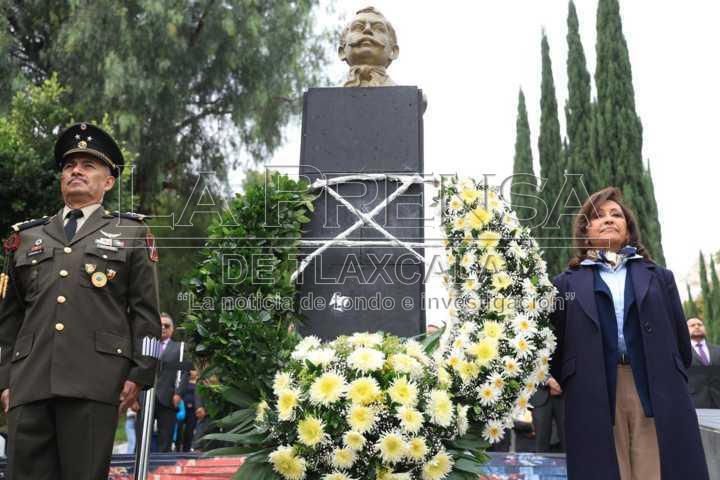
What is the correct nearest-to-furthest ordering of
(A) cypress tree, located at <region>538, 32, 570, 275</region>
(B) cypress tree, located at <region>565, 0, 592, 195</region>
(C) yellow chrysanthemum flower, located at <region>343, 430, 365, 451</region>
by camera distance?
(C) yellow chrysanthemum flower, located at <region>343, 430, 365, 451</region> < (B) cypress tree, located at <region>565, 0, 592, 195</region> < (A) cypress tree, located at <region>538, 32, 570, 275</region>

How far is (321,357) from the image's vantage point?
293cm

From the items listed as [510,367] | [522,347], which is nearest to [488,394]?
[510,367]

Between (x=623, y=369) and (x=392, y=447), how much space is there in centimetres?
114

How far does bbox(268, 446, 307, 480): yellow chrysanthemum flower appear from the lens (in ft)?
9.04

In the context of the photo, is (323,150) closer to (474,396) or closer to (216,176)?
(474,396)

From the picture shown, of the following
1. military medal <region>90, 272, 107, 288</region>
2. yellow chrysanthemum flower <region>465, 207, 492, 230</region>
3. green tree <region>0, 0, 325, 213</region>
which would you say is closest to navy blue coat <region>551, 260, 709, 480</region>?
yellow chrysanthemum flower <region>465, 207, 492, 230</region>

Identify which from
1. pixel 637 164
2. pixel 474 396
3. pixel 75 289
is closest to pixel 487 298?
pixel 474 396

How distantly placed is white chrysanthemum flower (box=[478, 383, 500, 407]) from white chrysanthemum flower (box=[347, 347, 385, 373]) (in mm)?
458

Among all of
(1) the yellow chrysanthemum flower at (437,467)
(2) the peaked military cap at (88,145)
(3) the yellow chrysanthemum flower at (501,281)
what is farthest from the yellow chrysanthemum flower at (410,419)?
(2) the peaked military cap at (88,145)

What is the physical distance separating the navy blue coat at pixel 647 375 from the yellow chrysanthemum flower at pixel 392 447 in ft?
2.83

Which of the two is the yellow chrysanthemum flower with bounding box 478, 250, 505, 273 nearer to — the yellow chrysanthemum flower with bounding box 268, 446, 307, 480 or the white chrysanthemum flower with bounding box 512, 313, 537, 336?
the white chrysanthemum flower with bounding box 512, 313, 537, 336

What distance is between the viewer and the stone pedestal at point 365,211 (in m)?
3.88

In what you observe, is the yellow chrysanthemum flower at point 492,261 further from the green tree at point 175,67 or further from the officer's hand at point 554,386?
the green tree at point 175,67

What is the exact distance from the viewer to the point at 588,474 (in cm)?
299
